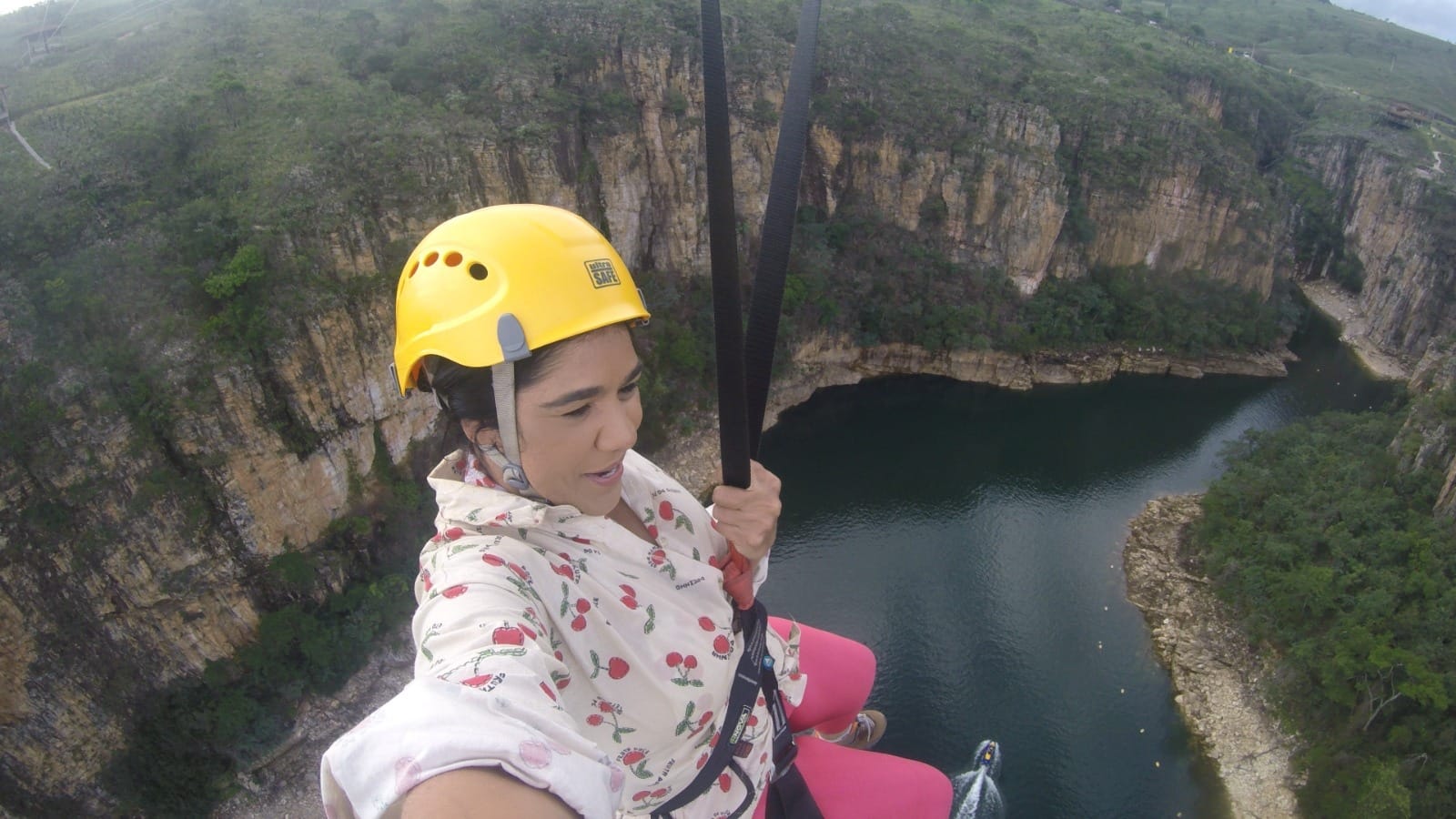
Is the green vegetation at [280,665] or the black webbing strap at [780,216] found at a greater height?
the black webbing strap at [780,216]

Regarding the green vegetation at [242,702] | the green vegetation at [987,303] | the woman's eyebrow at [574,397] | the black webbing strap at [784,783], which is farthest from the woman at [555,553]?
the green vegetation at [987,303]

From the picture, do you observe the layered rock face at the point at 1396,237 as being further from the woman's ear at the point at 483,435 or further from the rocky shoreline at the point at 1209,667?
the woman's ear at the point at 483,435

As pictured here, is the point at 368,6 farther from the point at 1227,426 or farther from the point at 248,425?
the point at 1227,426

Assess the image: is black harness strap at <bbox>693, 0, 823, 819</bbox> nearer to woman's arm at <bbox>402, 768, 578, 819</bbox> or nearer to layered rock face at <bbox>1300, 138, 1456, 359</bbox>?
woman's arm at <bbox>402, 768, 578, 819</bbox>

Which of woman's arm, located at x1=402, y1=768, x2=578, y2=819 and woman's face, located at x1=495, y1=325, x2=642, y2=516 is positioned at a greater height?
woman's face, located at x1=495, y1=325, x2=642, y2=516

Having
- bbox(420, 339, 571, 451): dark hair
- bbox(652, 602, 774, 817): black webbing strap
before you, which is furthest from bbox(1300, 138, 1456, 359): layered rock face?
bbox(420, 339, 571, 451): dark hair

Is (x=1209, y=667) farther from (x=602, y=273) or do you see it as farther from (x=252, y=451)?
(x=252, y=451)
